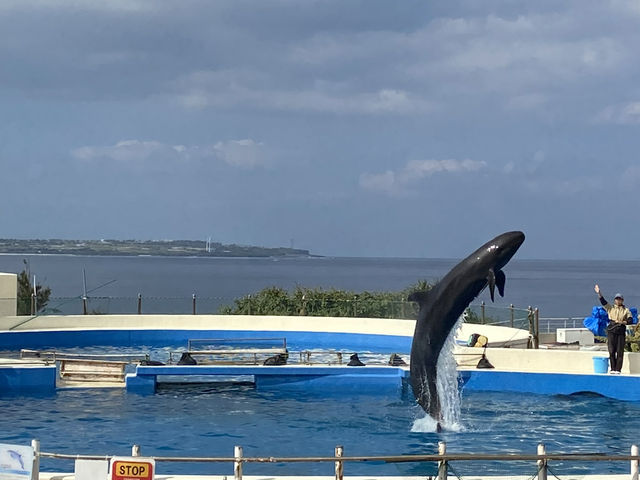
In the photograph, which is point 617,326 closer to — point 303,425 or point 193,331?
point 303,425

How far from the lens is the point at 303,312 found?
93.4 ft

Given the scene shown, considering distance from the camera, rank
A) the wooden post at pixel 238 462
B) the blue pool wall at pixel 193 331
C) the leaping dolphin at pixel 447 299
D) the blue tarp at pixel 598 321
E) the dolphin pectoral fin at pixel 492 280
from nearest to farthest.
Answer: the wooden post at pixel 238 462, the dolphin pectoral fin at pixel 492 280, the leaping dolphin at pixel 447 299, the blue tarp at pixel 598 321, the blue pool wall at pixel 193 331

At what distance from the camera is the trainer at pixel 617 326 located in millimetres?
15852

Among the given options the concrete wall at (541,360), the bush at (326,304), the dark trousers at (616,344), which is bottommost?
the concrete wall at (541,360)

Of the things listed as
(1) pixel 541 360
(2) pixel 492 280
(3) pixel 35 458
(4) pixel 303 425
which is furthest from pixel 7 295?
(3) pixel 35 458

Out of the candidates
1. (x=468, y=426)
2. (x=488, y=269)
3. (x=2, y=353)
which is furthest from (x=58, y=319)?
(x=488, y=269)

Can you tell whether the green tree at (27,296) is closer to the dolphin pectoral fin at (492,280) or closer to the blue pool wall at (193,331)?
the blue pool wall at (193,331)

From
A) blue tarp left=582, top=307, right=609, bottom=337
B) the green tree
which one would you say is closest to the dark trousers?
blue tarp left=582, top=307, right=609, bottom=337

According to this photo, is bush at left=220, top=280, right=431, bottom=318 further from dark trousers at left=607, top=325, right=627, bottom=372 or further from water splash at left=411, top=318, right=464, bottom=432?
water splash at left=411, top=318, right=464, bottom=432

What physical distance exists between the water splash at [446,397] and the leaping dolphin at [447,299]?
0.27m

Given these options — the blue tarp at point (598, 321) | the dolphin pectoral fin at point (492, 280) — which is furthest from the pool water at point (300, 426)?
the blue tarp at point (598, 321)

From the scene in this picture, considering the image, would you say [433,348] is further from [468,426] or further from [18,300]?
[18,300]

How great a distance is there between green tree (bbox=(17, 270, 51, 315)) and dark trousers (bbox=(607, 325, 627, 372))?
17.7 m

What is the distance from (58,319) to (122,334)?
78.6 inches
